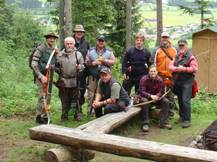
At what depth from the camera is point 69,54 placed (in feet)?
29.8

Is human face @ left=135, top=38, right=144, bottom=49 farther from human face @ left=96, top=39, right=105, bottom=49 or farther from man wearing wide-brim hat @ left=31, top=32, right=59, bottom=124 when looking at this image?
man wearing wide-brim hat @ left=31, top=32, right=59, bottom=124

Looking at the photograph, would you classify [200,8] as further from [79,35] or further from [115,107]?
[115,107]

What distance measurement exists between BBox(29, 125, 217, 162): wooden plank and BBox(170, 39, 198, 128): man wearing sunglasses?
10.5ft

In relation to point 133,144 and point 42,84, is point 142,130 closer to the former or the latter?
point 42,84

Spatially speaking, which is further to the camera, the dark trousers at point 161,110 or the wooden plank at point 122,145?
the dark trousers at point 161,110

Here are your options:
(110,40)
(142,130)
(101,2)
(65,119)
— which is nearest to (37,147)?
(65,119)

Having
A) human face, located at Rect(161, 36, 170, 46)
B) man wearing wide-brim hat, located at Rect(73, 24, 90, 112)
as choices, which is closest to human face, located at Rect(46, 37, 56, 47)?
man wearing wide-brim hat, located at Rect(73, 24, 90, 112)

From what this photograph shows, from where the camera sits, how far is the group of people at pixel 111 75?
29.3ft

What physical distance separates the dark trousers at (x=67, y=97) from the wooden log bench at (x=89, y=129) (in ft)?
3.77

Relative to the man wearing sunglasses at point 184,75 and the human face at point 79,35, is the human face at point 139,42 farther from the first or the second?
the human face at point 79,35

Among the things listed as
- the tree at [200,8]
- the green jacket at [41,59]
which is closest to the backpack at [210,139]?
the green jacket at [41,59]

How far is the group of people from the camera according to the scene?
29.3 ft

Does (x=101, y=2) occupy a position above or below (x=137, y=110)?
above

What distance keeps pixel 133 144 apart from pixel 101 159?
1107 mm
